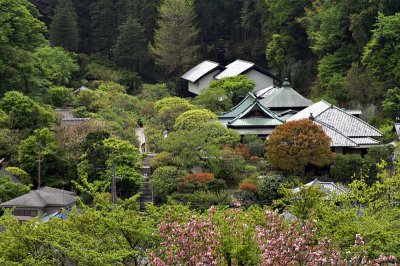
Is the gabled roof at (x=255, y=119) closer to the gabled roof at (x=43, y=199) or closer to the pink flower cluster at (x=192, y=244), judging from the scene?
the gabled roof at (x=43, y=199)

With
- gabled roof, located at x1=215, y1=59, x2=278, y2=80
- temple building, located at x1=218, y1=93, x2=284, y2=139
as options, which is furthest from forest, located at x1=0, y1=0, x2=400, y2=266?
gabled roof, located at x1=215, y1=59, x2=278, y2=80

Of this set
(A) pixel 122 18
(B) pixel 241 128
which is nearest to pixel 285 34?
(A) pixel 122 18

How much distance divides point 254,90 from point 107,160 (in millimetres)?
18691

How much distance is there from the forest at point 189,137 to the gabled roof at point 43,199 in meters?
1.14

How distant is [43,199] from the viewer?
2556 cm

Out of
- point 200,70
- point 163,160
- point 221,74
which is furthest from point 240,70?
point 163,160

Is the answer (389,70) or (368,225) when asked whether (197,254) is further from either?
(389,70)

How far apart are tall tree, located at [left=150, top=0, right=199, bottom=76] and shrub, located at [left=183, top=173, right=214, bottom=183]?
25342 millimetres

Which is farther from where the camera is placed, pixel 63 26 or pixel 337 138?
pixel 63 26

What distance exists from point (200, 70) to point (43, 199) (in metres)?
25.4

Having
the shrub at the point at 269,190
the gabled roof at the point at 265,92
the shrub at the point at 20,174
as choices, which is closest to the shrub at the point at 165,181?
the shrub at the point at 269,190

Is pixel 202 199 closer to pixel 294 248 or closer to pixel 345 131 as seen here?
pixel 345 131

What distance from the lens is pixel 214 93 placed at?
41.1 meters

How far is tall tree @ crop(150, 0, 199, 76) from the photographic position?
51.8 metres
